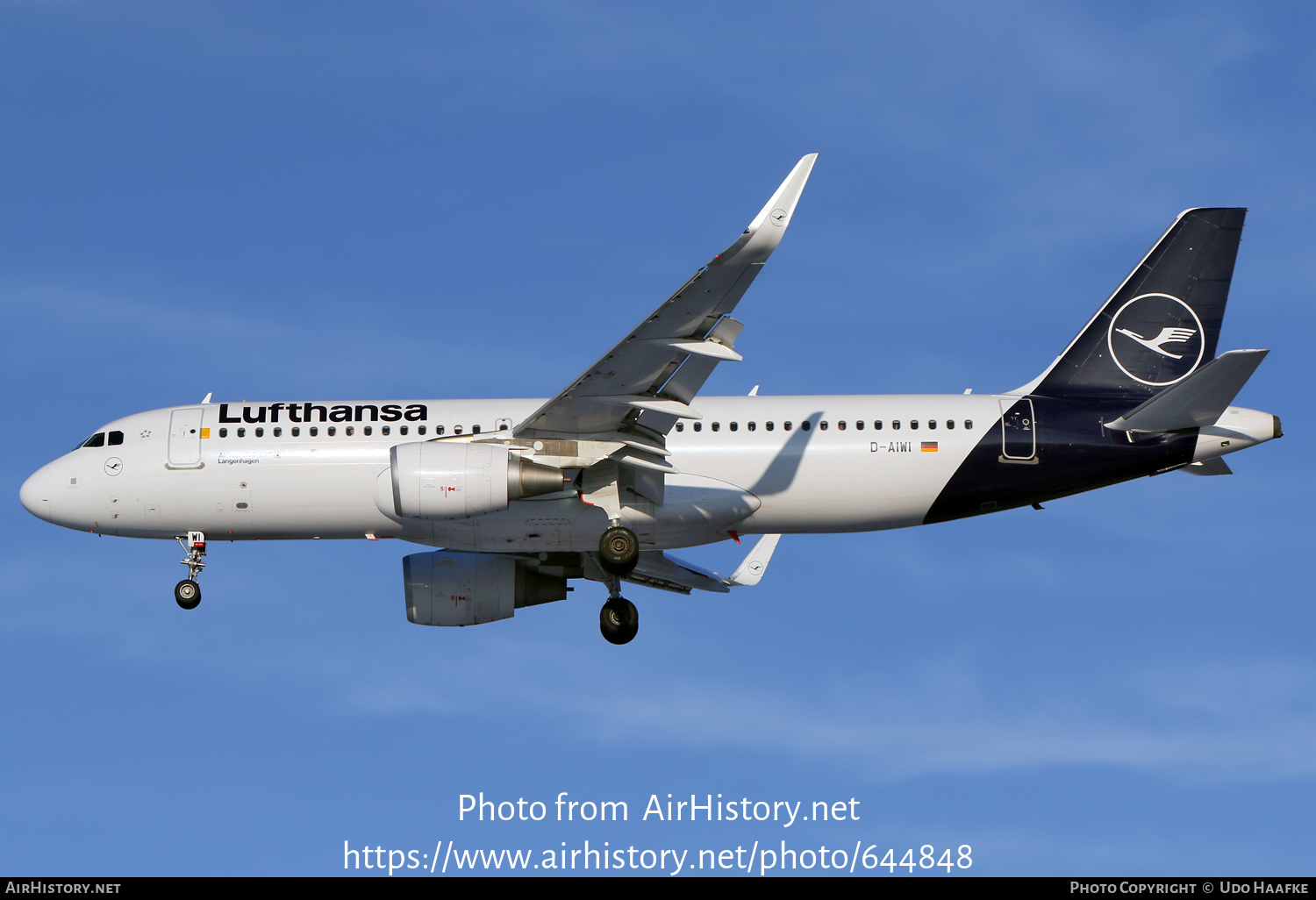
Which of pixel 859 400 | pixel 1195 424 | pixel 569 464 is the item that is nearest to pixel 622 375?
pixel 569 464

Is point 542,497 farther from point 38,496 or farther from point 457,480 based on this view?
point 38,496

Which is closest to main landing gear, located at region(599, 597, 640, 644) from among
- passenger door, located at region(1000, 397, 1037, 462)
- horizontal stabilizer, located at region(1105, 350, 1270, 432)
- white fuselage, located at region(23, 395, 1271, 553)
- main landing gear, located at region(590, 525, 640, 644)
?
main landing gear, located at region(590, 525, 640, 644)

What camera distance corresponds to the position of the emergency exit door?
3064cm

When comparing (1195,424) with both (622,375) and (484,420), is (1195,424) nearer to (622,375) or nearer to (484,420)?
(622,375)

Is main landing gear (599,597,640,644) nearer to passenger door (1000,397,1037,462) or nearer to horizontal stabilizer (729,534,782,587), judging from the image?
horizontal stabilizer (729,534,782,587)

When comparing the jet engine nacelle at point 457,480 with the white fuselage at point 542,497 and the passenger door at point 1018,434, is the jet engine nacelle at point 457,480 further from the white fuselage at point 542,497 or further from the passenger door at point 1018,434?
the passenger door at point 1018,434

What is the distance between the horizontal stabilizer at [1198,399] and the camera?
2781 cm

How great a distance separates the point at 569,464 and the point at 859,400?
6.37 metres

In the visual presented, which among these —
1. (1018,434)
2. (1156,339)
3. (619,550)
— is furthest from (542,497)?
(1156,339)

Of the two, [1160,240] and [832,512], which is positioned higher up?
[1160,240]

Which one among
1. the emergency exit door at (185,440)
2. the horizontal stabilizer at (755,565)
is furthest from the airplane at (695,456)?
the horizontal stabilizer at (755,565)

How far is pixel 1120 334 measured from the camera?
32219 mm

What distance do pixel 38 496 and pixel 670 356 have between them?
14.1m
